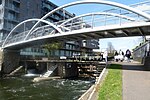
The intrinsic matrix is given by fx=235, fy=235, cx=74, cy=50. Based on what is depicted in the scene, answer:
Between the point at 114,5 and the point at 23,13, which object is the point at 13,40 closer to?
the point at 23,13

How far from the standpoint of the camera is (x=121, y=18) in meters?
24.8

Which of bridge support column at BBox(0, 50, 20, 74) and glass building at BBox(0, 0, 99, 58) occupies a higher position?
glass building at BBox(0, 0, 99, 58)

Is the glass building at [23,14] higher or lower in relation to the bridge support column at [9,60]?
higher

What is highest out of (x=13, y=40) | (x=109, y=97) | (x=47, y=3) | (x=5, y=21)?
(x=47, y=3)

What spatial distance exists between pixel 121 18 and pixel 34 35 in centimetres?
1984

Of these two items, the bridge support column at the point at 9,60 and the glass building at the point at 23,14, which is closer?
the bridge support column at the point at 9,60

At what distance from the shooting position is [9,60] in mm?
48312

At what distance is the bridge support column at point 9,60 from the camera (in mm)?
46875

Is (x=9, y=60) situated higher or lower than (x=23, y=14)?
lower

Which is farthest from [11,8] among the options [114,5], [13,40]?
[114,5]

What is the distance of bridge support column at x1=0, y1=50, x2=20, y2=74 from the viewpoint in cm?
4688

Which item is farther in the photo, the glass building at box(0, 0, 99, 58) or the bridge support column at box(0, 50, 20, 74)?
the glass building at box(0, 0, 99, 58)

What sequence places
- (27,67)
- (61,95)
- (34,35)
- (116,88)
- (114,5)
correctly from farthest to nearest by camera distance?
(27,67) → (34,35) → (114,5) → (61,95) → (116,88)

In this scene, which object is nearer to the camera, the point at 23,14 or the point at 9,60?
the point at 9,60
